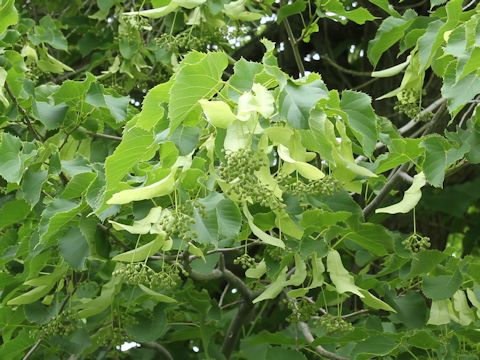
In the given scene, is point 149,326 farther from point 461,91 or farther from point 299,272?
point 461,91

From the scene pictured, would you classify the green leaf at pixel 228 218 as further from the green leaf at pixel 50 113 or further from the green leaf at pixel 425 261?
the green leaf at pixel 50 113

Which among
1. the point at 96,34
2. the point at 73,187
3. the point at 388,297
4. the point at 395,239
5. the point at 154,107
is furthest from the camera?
the point at 96,34

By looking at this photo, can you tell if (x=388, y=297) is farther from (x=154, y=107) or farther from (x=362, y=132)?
(x=154, y=107)

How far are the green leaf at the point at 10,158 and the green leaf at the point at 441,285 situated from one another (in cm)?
98

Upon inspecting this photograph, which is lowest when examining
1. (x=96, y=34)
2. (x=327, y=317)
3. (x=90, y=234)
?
(x=96, y=34)

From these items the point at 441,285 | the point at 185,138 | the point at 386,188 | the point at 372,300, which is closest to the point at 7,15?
the point at 185,138

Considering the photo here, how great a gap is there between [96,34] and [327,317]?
6.21 ft

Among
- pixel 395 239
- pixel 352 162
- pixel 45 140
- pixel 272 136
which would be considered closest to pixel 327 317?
pixel 395 239

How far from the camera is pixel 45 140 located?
8.77 feet

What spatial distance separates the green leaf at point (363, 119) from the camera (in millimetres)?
1847

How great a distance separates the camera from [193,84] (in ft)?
5.54

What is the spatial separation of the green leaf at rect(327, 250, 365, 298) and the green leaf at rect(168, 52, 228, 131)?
605 mm

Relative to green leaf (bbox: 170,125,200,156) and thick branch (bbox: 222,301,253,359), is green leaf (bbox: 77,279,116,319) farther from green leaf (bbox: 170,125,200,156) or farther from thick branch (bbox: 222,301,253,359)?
green leaf (bbox: 170,125,200,156)

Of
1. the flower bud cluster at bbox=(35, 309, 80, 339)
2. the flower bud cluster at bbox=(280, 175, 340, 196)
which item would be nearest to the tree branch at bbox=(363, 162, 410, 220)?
the flower bud cluster at bbox=(280, 175, 340, 196)
